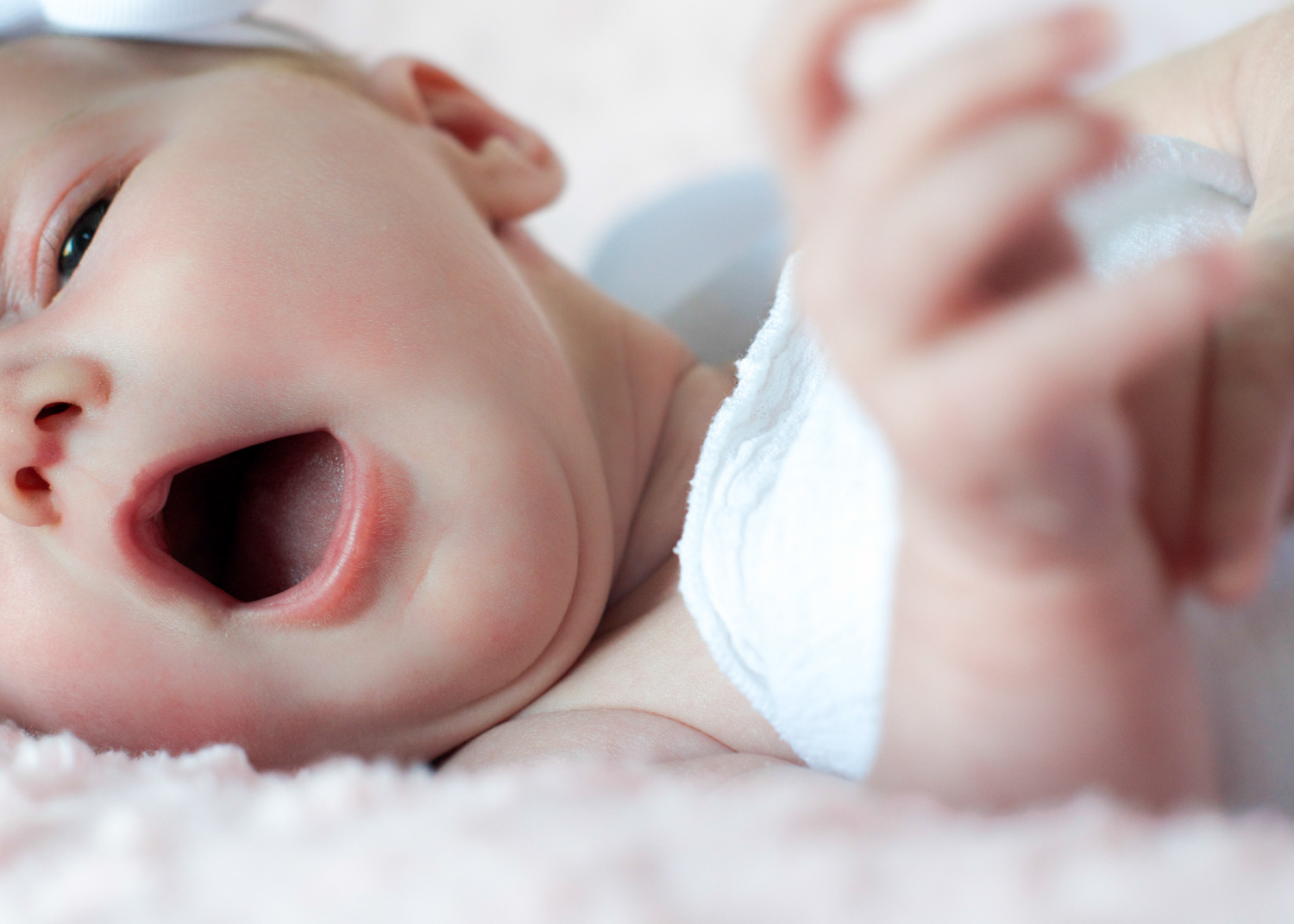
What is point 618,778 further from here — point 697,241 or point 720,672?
point 697,241

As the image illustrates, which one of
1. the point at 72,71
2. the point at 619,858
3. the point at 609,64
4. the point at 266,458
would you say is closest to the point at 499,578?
the point at 266,458

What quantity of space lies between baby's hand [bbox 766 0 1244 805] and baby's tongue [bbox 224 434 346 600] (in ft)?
1.30

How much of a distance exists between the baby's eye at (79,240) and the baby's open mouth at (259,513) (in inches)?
5.4

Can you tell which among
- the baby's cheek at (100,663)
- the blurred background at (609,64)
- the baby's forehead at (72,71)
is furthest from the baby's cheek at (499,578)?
the blurred background at (609,64)

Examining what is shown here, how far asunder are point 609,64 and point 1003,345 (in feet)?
3.90

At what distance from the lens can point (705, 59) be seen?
1293 millimetres

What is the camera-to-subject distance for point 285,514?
637mm

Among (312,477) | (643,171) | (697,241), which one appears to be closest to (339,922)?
(312,477)

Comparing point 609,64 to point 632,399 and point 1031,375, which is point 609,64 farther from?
point 1031,375

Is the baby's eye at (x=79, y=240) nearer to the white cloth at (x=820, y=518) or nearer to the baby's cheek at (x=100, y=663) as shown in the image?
the baby's cheek at (x=100, y=663)

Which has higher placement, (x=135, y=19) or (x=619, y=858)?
(x=135, y=19)

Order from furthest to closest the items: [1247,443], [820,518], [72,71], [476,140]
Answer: [476,140] → [72,71] → [820,518] → [1247,443]

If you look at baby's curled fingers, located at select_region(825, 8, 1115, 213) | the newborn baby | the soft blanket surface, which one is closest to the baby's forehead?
the newborn baby

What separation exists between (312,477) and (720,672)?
270 mm
